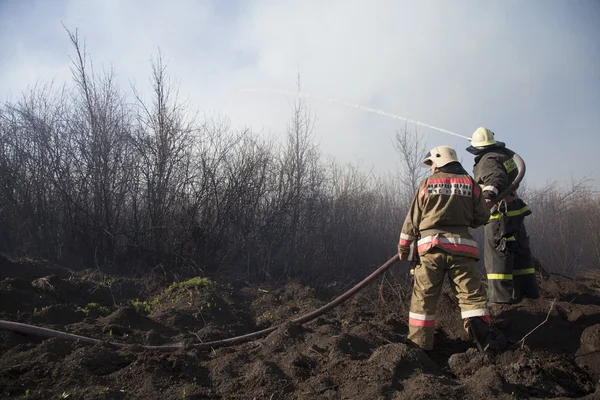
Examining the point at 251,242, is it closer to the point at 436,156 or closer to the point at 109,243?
the point at 109,243

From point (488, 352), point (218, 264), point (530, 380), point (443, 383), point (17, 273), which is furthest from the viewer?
point (218, 264)

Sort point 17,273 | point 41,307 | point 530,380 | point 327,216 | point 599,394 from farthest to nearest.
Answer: point 327,216, point 17,273, point 41,307, point 530,380, point 599,394

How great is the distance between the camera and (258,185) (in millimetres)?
10383

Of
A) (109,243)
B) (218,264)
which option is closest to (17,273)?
(109,243)

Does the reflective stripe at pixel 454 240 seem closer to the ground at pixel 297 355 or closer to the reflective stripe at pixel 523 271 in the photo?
the ground at pixel 297 355

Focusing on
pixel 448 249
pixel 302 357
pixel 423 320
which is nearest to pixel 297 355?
pixel 302 357

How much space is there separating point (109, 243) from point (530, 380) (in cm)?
887

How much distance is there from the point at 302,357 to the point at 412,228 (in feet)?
5.20

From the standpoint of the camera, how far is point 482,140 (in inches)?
201

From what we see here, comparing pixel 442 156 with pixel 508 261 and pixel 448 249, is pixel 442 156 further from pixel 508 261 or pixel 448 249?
pixel 508 261

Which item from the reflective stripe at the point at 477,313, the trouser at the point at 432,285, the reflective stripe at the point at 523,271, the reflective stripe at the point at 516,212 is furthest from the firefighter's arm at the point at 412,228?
the reflective stripe at the point at 523,271

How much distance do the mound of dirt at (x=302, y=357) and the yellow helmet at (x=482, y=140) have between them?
5.67 ft

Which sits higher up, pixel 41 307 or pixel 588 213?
pixel 588 213

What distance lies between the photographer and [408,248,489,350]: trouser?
3.90m
